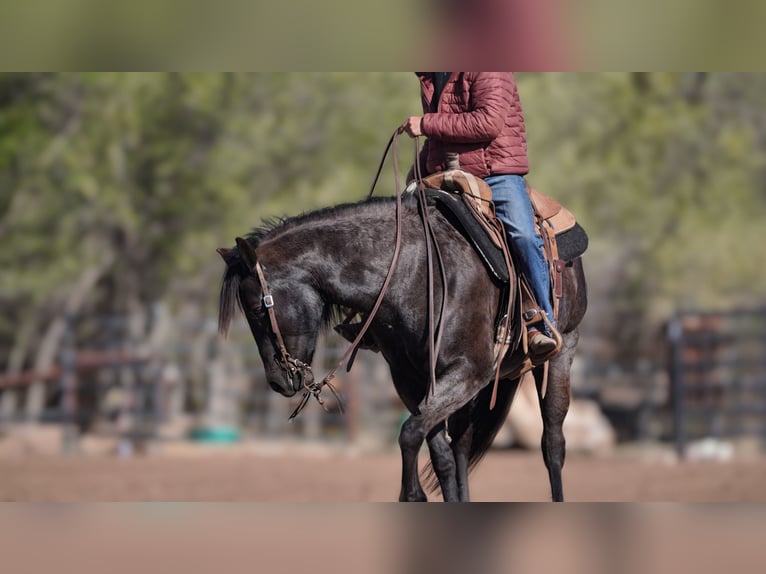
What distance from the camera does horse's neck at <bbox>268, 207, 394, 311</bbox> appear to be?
4223mm

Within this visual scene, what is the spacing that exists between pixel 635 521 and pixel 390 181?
53.2ft

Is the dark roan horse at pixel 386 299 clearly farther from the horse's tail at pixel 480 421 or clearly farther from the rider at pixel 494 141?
the horse's tail at pixel 480 421

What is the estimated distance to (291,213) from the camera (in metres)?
17.3

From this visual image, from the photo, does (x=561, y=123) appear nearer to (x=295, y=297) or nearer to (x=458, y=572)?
(x=295, y=297)

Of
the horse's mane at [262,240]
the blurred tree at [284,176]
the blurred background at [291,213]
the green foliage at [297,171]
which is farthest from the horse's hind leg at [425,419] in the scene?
the blurred tree at [284,176]

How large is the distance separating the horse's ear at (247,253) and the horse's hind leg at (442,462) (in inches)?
43.9

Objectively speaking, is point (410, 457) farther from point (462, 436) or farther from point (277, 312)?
point (462, 436)

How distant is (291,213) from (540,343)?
13057 mm

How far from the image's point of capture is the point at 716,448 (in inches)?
564

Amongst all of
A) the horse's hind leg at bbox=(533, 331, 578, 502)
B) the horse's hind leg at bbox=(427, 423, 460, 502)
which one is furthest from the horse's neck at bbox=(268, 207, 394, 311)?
the horse's hind leg at bbox=(533, 331, 578, 502)

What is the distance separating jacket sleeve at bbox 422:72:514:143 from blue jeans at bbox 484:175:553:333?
0.30 m

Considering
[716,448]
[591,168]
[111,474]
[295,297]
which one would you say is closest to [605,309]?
[591,168]

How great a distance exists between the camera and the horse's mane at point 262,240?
4.13 m

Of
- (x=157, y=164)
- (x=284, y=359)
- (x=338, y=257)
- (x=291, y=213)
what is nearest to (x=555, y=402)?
(x=338, y=257)
